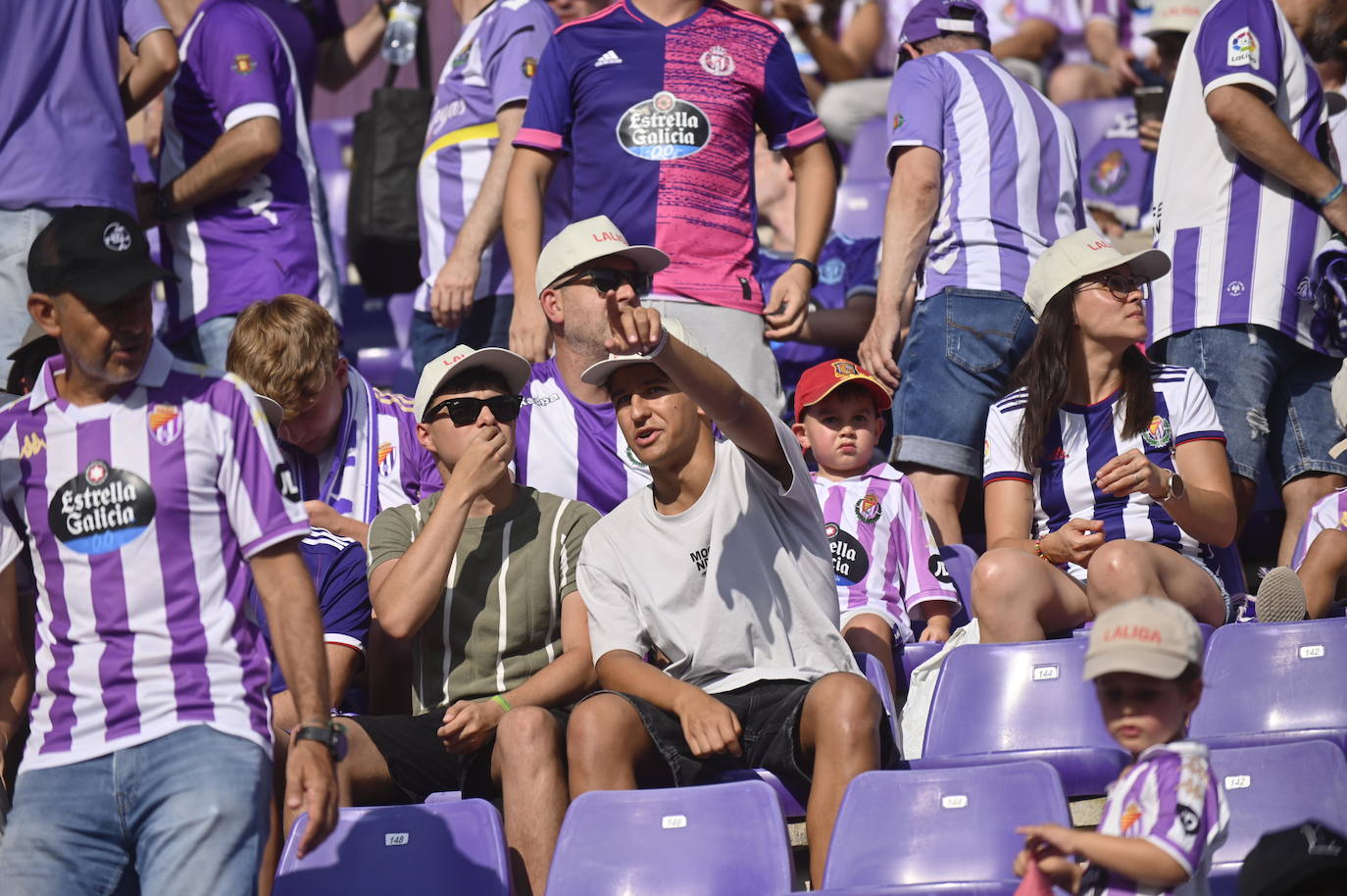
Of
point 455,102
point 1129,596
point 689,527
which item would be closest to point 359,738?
point 689,527

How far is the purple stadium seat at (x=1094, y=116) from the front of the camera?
7.92 meters

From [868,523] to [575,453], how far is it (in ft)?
2.67

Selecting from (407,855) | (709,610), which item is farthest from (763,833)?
(407,855)

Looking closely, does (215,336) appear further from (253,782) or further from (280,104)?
(253,782)

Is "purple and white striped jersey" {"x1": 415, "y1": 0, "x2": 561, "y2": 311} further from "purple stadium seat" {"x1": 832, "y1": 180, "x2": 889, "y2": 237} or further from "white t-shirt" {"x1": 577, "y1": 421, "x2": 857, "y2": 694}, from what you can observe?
"purple stadium seat" {"x1": 832, "y1": 180, "x2": 889, "y2": 237}

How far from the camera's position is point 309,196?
560 cm

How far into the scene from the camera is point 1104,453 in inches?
175

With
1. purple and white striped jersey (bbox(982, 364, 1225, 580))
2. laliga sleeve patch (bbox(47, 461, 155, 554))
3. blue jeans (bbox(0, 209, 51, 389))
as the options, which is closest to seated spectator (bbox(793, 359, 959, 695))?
purple and white striped jersey (bbox(982, 364, 1225, 580))

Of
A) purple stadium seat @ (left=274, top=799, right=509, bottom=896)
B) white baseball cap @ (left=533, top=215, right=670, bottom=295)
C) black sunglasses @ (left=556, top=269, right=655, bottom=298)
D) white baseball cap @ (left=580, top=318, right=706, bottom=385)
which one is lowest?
purple stadium seat @ (left=274, top=799, right=509, bottom=896)

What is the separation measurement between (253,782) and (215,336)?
273 centimetres

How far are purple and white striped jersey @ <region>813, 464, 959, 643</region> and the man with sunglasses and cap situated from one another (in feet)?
1.10

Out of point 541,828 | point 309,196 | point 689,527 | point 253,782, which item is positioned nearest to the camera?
point 253,782

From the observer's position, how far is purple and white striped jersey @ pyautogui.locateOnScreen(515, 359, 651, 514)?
459 centimetres

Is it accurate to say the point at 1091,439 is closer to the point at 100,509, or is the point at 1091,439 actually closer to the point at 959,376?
the point at 959,376
